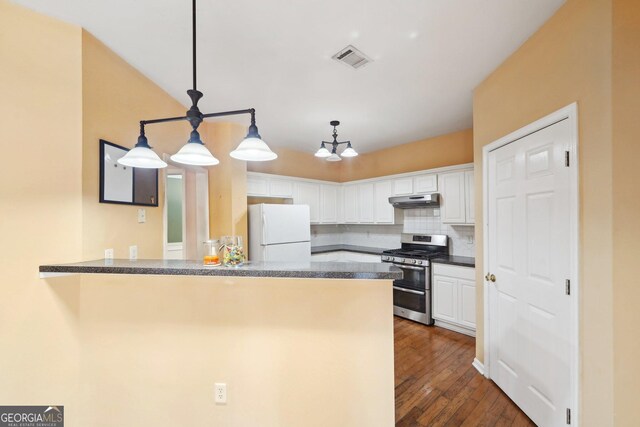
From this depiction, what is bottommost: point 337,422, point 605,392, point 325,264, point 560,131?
point 337,422

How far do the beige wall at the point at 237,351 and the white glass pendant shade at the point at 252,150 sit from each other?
0.76 metres

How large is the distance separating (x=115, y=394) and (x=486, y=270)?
3006 mm

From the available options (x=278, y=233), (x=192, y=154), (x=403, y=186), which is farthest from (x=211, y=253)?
(x=403, y=186)

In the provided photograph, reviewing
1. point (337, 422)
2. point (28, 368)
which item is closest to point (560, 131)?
point (337, 422)

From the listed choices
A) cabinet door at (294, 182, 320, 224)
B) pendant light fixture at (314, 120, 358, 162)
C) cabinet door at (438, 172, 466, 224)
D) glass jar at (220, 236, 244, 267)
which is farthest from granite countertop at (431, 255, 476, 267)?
glass jar at (220, 236, 244, 267)

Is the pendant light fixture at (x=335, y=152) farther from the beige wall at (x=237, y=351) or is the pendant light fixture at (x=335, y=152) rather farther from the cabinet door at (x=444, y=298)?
the cabinet door at (x=444, y=298)

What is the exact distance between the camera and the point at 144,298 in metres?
1.69

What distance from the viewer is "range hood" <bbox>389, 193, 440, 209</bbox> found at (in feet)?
12.1

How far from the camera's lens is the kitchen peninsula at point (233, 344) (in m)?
1.53

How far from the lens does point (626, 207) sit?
49.2 inches

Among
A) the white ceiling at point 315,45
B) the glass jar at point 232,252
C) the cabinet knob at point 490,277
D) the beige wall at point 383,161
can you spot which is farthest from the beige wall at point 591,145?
the beige wall at point 383,161

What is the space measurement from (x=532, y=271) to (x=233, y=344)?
83.6 inches

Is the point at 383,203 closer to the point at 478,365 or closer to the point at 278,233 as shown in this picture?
the point at 278,233

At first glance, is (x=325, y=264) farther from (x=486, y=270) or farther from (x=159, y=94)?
(x=159, y=94)
